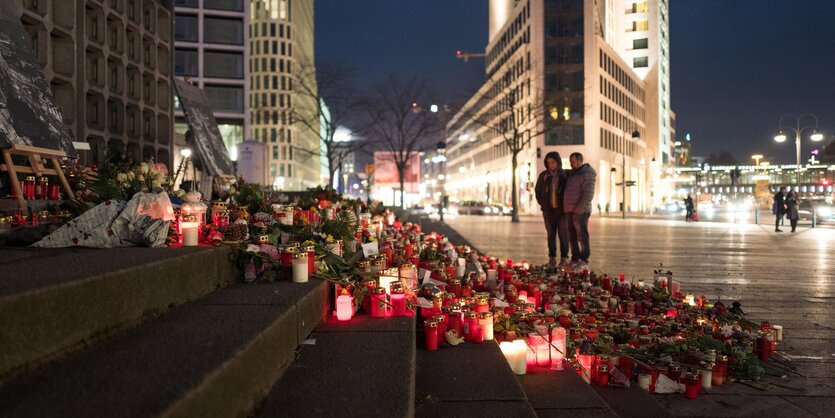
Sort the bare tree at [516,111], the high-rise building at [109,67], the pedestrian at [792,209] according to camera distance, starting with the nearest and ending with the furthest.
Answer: the high-rise building at [109,67] < the pedestrian at [792,209] < the bare tree at [516,111]

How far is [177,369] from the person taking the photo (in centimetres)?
193

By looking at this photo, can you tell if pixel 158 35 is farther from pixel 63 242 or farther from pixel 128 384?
pixel 128 384

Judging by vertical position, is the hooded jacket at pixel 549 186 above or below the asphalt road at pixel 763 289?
above

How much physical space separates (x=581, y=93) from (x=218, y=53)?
34502mm

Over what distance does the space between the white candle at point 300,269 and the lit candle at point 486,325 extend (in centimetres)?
114

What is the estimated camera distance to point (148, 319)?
265cm

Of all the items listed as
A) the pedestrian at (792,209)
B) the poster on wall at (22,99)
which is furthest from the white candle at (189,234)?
the pedestrian at (792,209)

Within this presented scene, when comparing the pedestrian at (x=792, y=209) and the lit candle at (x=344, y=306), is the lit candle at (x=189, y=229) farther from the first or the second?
the pedestrian at (x=792, y=209)

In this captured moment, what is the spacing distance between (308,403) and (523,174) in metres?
66.3

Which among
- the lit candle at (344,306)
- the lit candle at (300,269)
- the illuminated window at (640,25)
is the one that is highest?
the illuminated window at (640,25)

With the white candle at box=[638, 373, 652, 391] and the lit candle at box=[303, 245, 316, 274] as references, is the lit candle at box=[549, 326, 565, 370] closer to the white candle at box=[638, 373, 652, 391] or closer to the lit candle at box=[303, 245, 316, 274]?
the white candle at box=[638, 373, 652, 391]

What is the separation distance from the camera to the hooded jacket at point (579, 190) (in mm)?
9203

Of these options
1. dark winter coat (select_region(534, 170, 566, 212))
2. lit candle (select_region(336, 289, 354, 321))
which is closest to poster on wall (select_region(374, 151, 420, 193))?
dark winter coat (select_region(534, 170, 566, 212))

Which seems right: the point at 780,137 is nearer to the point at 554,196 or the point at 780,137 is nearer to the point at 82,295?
the point at 554,196
